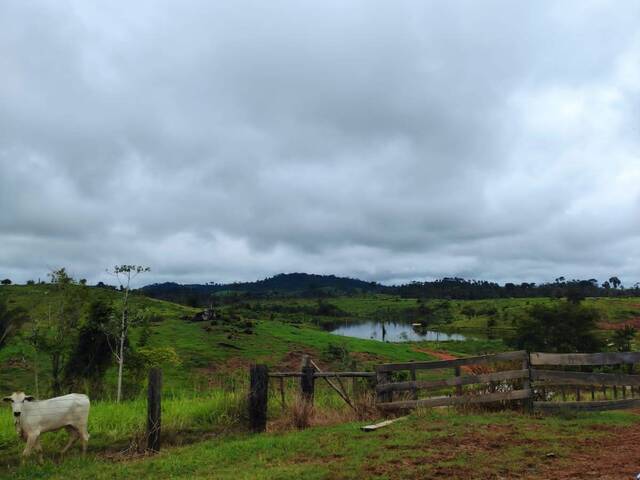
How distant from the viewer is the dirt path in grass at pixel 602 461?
718 cm

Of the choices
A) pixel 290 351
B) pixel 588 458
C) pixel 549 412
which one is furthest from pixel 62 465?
pixel 290 351

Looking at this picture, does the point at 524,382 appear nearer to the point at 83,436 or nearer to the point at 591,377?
the point at 591,377

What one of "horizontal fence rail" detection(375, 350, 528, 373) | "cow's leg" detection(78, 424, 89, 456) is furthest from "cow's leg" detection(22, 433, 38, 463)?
"horizontal fence rail" detection(375, 350, 528, 373)

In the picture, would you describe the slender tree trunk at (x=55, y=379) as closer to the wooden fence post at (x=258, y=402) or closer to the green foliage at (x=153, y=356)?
the green foliage at (x=153, y=356)

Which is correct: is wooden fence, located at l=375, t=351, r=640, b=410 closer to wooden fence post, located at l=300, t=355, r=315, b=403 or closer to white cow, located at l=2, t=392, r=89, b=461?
wooden fence post, located at l=300, t=355, r=315, b=403

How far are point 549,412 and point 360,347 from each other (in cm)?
3609

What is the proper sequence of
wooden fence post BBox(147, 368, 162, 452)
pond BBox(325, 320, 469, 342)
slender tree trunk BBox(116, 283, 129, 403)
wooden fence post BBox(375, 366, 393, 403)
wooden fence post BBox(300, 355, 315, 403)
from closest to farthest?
wooden fence post BBox(147, 368, 162, 452)
wooden fence post BBox(300, 355, 315, 403)
wooden fence post BBox(375, 366, 393, 403)
slender tree trunk BBox(116, 283, 129, 403)
pond BBox(325, 320, 469, 342)

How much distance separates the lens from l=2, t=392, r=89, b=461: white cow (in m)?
9.88

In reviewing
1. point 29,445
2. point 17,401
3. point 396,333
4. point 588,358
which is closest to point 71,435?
point 29,445

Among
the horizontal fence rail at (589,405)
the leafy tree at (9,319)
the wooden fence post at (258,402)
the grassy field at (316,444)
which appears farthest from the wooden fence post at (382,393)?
the leafy tree at (9,319)

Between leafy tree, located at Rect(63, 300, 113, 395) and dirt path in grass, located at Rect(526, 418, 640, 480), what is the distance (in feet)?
53.2

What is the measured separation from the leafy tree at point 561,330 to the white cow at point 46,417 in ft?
115

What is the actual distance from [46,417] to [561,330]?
36.7 m

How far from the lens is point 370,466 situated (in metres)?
8.04
